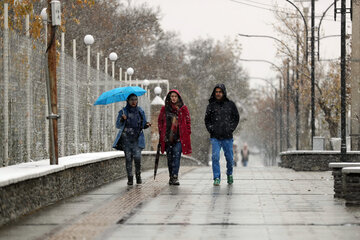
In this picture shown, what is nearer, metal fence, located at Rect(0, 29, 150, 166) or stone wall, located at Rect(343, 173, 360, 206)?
stone wall, located at Rect(343, 173, 360, 206)

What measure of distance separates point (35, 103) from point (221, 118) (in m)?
3.55

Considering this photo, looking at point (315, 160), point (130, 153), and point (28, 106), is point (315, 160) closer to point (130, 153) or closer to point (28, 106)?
point (130, 153)

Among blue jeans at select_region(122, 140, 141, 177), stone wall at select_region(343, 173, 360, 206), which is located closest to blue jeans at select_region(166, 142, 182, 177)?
blue jeans at select_region(122, 140, 141, 177)

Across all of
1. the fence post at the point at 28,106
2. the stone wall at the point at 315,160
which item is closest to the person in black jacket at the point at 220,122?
the fence post at the point at 28,106

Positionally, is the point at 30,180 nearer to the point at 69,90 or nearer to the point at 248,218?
the point at 248,218

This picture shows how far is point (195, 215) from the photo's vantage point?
34.8ft

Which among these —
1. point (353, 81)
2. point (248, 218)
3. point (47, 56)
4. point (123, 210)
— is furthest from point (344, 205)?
point (353, 81)

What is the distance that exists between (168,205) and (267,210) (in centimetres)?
145

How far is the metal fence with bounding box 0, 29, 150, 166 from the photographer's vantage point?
12.3 meters

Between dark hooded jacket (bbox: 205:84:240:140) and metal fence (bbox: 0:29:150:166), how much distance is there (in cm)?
275

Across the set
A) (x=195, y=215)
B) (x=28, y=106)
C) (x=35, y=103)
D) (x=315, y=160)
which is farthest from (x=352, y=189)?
(x=315, y=160)

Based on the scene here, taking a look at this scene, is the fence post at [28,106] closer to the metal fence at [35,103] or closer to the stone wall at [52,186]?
the metal fence at [35,103]

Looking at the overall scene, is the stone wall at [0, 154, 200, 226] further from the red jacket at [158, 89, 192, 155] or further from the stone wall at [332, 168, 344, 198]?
the stone wall at [332, 168, 344, 198]

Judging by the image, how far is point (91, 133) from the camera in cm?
1897
